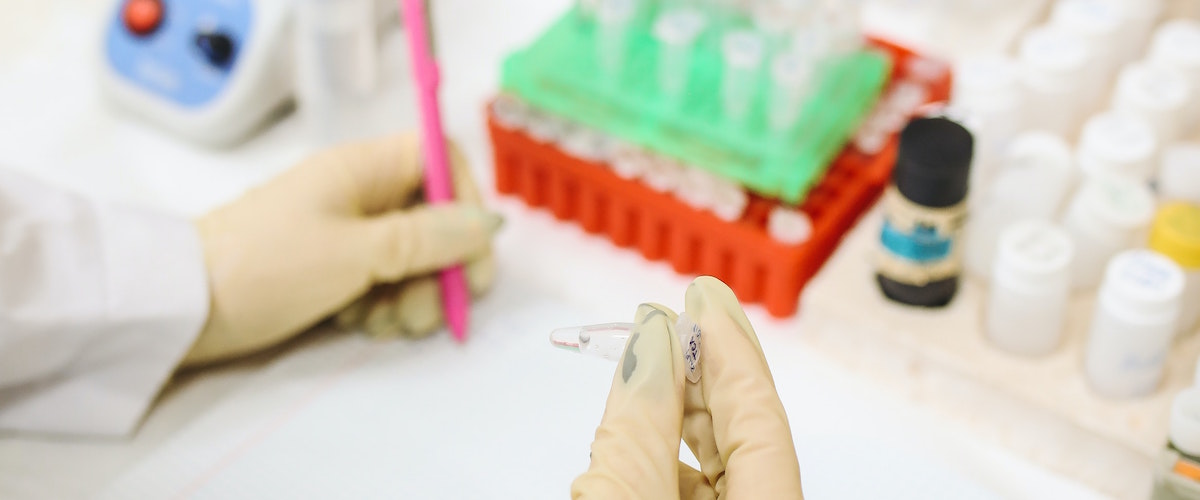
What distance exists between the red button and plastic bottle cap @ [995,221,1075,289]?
87 cm

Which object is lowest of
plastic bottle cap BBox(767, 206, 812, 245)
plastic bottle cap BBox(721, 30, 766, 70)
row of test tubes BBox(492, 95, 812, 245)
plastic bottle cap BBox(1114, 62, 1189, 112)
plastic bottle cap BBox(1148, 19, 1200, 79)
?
plastic bottle cap BBox(767, 206, 812, 245)

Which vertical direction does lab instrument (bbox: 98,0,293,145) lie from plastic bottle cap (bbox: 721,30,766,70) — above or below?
below

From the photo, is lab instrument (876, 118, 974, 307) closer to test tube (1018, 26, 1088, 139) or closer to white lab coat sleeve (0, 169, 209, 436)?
test tube (1018, 26, 1088, 139)

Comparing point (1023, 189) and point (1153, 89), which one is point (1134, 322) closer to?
point (1023, 189)

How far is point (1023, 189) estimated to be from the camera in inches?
37.4

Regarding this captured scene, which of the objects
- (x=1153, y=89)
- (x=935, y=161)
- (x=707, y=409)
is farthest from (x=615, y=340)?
(x=1153, y=89)

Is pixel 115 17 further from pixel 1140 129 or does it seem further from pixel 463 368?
pixel 1140 129

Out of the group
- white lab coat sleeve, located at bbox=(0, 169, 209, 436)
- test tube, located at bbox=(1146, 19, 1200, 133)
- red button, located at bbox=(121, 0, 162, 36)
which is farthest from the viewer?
red button, located at bbox=(121, 0, 162, 36)

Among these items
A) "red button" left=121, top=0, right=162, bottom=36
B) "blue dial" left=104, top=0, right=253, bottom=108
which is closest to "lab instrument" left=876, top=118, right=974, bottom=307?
"blue dial" left=104, top=0, right=253, bottom=108

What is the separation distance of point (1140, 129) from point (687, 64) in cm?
40

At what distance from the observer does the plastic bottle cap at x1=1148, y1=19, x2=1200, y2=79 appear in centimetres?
105

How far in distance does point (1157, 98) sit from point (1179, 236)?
209mm

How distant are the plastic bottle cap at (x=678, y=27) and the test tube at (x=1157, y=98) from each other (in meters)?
0.40

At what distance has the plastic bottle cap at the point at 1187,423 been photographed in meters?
0.73
